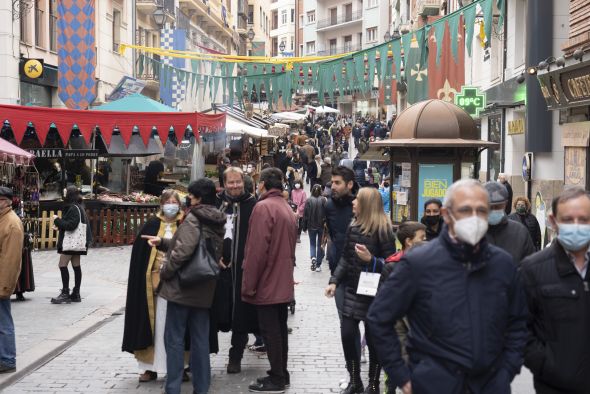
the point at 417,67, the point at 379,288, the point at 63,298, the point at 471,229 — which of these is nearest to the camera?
the point at 471,229

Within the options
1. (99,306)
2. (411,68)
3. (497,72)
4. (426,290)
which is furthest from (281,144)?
(426,290)

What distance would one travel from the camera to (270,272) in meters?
7.24

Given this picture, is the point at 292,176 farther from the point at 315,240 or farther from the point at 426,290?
the point at 426,290

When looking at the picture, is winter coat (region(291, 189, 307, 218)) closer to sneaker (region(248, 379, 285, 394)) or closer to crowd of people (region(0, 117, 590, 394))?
crowd of people (region(0, 117, 590, 394))

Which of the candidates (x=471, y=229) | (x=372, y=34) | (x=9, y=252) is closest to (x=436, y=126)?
(x=9, y=252)

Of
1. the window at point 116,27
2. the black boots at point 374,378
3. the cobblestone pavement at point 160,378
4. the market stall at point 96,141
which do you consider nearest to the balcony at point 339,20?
the window at point 116,27

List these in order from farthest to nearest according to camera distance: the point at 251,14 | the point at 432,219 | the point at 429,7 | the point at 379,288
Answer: the point at 251,14
the point at 429,7
the point at 432,219
the point at 379,288

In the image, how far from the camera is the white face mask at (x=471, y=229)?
150 inches

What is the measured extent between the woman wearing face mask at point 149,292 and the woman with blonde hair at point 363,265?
5.03ft

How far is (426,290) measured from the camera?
12.8 feet

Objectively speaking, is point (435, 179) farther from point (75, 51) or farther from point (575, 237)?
point (75, 51)

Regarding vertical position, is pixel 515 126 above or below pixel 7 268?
above

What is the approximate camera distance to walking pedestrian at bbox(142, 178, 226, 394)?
259 inches

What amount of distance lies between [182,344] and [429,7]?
107 feet
